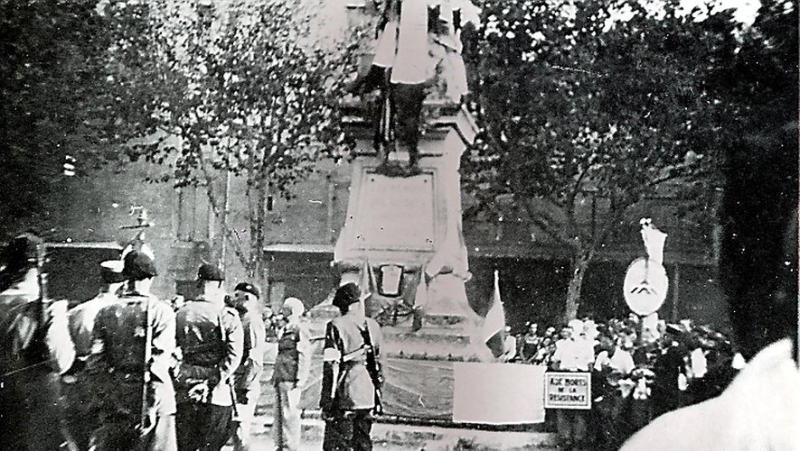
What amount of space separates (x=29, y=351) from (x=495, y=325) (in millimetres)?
1360

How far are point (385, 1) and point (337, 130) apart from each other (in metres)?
0.40

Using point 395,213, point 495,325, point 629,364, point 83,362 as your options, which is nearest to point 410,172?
point 395,213

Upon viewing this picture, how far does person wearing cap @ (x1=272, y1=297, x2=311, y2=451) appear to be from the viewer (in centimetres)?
202

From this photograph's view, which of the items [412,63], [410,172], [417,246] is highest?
[412,63]

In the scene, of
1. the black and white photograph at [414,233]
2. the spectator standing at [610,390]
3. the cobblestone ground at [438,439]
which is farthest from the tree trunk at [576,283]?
the cobblestone ground at [438,439]

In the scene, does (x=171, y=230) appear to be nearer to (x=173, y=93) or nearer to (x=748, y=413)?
(x=173, y=93)

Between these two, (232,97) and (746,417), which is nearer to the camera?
(746,417)

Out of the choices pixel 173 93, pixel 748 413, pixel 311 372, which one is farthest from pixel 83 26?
pixel 748 413

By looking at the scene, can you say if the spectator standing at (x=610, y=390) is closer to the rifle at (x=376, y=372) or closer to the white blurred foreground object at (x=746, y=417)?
the white blurred foreground object at (x=746, y=417)

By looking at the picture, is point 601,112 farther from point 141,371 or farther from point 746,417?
point 141,371

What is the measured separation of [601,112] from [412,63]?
1.86 feet

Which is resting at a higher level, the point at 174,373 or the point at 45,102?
the point at 45,102

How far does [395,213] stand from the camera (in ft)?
6.71

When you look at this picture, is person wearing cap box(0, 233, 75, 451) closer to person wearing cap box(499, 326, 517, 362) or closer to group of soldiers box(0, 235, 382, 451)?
group of soldiers box(0, 235, 382, 451)
